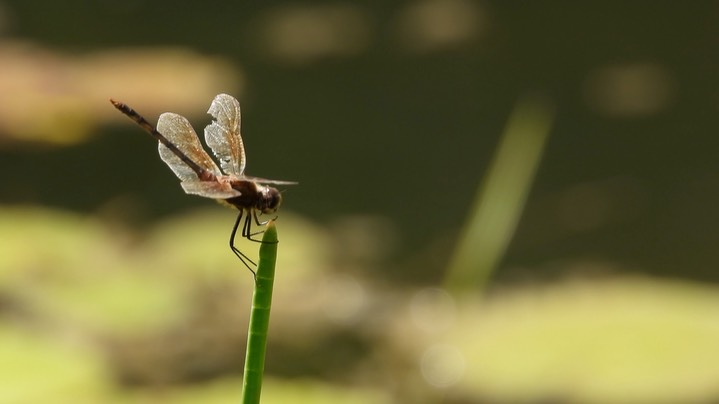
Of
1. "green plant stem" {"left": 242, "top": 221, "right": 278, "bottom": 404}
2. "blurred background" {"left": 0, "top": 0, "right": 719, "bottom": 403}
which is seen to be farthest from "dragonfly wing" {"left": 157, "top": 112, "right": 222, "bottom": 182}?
"blurred background" {"left": 0, "top": 0, "right": 719, "bottom": 403}

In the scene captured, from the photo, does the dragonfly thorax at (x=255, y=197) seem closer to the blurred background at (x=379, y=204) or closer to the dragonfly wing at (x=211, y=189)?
the dragonfly wing at (x=211, y=189)

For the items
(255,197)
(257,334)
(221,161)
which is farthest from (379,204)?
(257,334)

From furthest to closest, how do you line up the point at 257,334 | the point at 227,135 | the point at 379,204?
the point at 379,204, the point at 227,135, the point at 257,334

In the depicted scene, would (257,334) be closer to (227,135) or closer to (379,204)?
(227,135)

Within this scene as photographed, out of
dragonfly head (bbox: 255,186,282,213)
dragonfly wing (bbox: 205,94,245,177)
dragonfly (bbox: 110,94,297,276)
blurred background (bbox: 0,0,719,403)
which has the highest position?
blurred background (bbox: 0,0,719,403)

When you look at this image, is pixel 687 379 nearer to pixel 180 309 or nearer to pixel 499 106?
pixel 180 309

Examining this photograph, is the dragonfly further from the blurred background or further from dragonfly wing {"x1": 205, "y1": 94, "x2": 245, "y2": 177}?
the blurred background

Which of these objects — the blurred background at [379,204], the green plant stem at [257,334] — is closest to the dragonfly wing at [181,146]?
the green plant stem at [257,334]

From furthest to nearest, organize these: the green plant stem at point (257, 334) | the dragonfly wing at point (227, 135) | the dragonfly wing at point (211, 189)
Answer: the dragonfly wing at point (227, 135) → the dragonfly wing at point (211, 189) → the green plant stem at point (257, 334)
